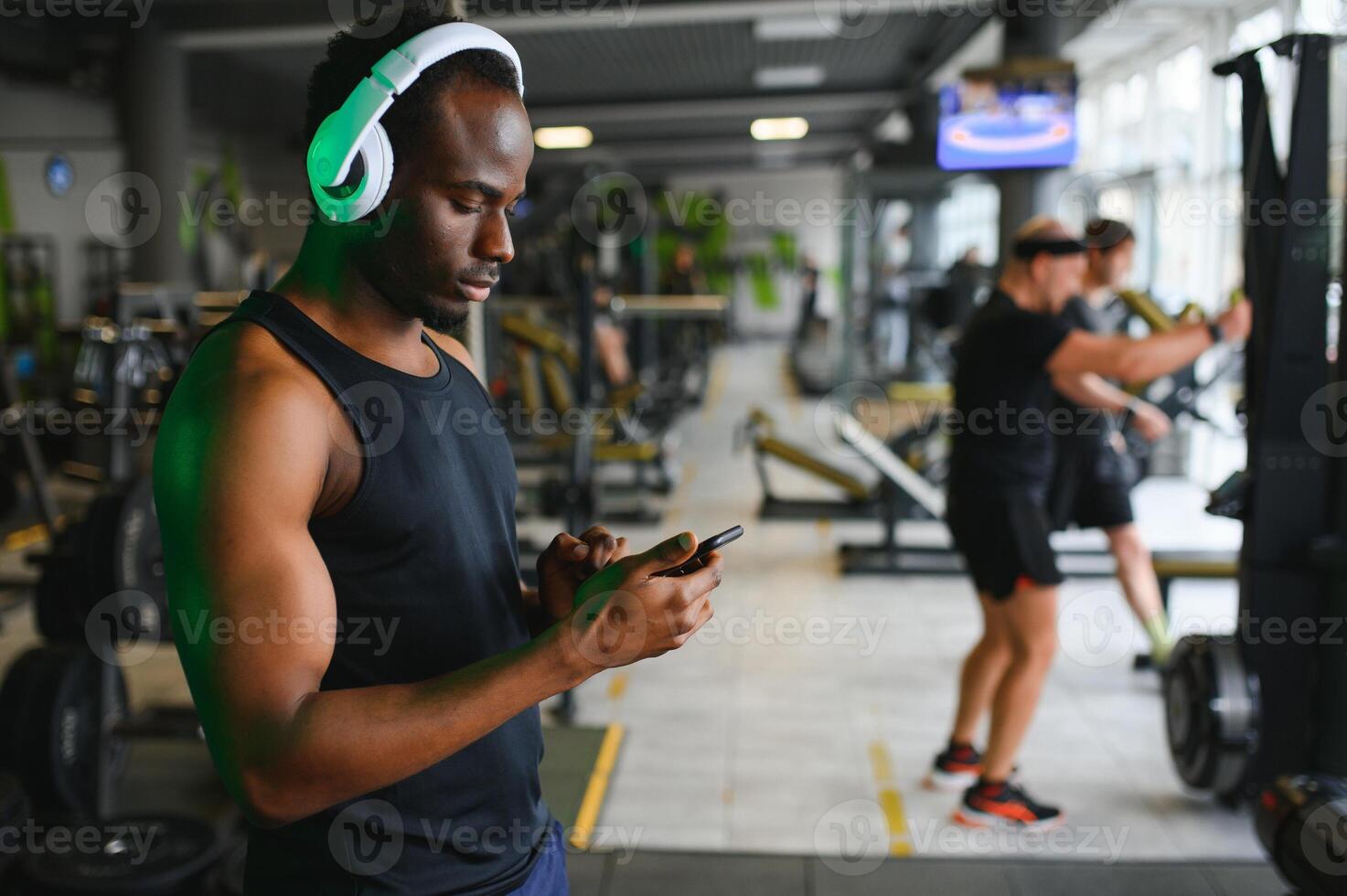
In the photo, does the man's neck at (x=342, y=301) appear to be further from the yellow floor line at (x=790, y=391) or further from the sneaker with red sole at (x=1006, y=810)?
the yellow floor line at (x=790, y=391)

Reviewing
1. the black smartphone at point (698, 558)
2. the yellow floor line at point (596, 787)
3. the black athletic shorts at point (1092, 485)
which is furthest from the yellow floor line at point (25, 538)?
the black smartphone at point (698, 558)

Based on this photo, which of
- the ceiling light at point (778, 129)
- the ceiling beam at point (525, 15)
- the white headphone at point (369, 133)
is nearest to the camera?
the white headphone at point (369, 133)

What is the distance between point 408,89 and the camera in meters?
1.00

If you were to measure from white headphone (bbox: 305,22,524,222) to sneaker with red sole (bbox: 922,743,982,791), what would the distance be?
9.90 feet

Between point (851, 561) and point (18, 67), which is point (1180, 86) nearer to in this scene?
point (851, 561)

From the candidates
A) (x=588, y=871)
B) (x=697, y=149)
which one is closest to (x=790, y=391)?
(x=697, y=149)

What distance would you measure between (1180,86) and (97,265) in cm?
1268

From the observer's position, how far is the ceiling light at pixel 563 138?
1504 cm

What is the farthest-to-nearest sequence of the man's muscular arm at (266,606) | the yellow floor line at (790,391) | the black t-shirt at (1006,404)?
the yellow floor line at (790,391), the black t-shirt at (1006,404), the man's muscular arm at (266,606)

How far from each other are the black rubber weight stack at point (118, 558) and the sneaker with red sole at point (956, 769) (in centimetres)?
244

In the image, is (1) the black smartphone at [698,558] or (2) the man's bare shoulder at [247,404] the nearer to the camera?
(2) the man's bare shoulder at [247,404]

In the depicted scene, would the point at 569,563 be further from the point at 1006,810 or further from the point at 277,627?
the point at 1006,810

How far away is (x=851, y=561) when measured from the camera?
6164 mm

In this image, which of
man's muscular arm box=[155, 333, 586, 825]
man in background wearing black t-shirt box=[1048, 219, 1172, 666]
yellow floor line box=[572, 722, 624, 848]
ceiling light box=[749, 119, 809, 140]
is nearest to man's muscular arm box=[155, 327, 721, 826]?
man's muscular arm box=[155, 333, 586, 825]
